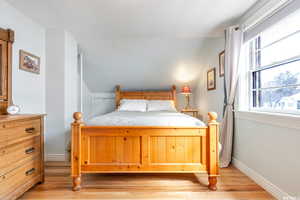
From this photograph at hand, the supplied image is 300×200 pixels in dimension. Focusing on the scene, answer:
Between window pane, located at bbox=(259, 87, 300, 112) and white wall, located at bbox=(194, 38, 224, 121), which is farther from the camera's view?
white wall, located at bbox=(194, 38, 224, 121)

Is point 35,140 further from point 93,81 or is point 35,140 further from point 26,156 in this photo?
point 93,81

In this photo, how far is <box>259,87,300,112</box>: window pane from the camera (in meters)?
1.78

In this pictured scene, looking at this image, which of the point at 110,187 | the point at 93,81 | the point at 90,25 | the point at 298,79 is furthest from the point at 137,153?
the point at 93,81

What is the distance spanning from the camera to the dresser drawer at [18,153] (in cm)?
160

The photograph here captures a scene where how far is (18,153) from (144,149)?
1.24 m

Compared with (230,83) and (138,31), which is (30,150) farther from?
(230,83)

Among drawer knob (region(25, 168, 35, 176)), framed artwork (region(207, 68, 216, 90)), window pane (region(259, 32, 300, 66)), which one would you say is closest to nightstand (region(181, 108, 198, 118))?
framed artwork (region(207, 68, 216, 90))

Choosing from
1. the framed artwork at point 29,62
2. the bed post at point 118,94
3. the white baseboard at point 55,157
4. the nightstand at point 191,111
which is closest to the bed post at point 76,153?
the white baseboard at point 55,157

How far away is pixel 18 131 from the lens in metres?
1.76

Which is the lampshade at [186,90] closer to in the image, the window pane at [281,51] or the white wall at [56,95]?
the window pane at [281,51]

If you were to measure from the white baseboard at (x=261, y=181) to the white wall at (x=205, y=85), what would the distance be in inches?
35.4

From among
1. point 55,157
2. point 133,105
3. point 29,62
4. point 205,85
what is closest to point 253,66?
point 205,85

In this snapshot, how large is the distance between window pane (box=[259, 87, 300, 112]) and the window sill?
14cm

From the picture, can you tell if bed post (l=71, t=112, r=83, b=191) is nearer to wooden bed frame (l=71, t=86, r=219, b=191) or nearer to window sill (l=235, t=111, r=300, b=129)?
wooden bed frame (l=71, t=86, r=219, b=191)
